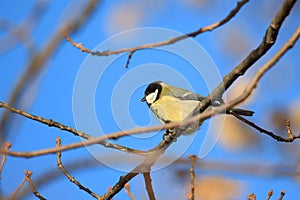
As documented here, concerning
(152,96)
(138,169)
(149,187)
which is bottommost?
(149,187)

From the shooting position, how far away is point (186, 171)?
2.01 metres

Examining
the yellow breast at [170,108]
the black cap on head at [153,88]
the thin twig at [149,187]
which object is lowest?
the thin twig at [149,187]

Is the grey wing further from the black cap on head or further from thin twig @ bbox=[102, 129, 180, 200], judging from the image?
thin twig @ bbox=[102, 129, 180, 200]

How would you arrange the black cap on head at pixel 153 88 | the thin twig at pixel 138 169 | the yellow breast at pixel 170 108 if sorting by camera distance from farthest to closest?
the black cap on head at pixel 153 88 → the yellow breast at pixel 170 108 → the thin twig at pixel 138 169

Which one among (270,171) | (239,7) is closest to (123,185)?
(270,171)

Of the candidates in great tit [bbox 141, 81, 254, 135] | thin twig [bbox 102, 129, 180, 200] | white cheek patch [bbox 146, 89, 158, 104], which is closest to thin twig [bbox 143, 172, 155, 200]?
thin twig [bbox 102, 129, 180, 200]

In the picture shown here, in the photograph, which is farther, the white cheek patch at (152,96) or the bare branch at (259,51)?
the white cheek patch at (152,96)

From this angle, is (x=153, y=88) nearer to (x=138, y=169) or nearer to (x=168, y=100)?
(x=168, y=100)

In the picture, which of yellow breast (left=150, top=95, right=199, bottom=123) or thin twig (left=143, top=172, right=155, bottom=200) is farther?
yellow breast (left=150, top=95, right=199, bottom=123)

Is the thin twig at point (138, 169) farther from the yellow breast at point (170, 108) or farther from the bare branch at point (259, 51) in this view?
the yellow breast at point (170, 108)

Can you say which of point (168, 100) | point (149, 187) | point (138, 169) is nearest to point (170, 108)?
point (168, 100)

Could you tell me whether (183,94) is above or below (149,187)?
above

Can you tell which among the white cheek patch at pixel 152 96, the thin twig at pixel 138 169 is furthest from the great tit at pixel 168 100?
the thin twig at pixel 138 169

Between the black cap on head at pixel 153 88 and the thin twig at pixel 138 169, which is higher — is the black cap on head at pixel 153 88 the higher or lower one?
the higher one
